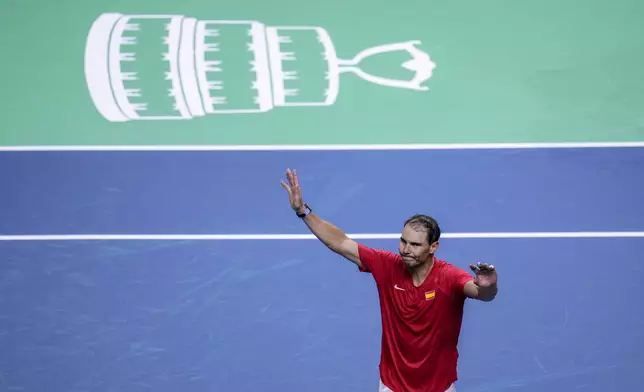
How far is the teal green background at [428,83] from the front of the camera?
7.93 meters

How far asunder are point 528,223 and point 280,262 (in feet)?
6.48

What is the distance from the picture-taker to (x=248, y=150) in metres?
7.87

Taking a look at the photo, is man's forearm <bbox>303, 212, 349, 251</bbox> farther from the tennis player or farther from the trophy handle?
the trophy handle

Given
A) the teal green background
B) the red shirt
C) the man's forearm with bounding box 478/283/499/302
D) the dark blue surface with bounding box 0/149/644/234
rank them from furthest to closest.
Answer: the teal green background → the dark blue surface with bounding box 0/149/644/234 → the red shirt → the man's forearm with bounding box 478/283/499/302

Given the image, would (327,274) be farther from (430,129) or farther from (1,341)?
(1,341)

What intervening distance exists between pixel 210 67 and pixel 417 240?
3.70 meters

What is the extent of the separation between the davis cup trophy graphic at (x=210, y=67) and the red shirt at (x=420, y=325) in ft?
10.2

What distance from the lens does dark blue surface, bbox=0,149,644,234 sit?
7.65 metres

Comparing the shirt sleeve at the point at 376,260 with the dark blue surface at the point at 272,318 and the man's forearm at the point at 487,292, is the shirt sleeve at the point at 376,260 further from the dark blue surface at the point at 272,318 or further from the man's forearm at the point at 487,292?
the dark blue surface at the point at 272,318

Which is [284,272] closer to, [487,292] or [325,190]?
[325,190]

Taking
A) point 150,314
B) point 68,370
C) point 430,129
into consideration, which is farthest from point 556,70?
point 68,370

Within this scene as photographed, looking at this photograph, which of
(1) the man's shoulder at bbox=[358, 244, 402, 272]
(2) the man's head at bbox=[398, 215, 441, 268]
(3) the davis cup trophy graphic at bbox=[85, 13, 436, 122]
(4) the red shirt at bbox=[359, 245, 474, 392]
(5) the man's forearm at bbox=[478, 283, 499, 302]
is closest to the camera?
(5) the man's forearm at bbox=[478, 283, 499, 302]

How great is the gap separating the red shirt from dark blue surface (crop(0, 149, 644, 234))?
2385mm

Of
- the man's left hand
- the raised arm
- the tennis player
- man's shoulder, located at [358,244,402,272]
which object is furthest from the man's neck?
the man's left hand
